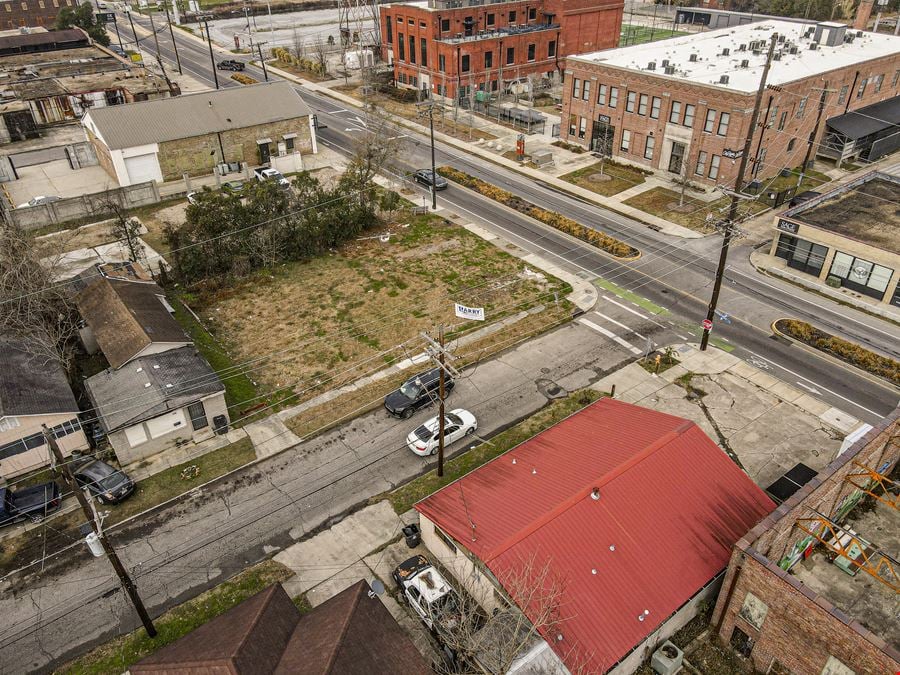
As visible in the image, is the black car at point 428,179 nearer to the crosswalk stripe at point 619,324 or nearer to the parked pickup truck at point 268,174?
the parked pickup truck at point 268,174

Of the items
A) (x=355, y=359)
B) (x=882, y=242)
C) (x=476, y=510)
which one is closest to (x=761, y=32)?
(x=882, y=242)

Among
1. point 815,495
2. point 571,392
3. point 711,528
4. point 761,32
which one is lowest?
point 571,392

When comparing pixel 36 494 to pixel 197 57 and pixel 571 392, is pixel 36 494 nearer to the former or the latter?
pixel 571 392

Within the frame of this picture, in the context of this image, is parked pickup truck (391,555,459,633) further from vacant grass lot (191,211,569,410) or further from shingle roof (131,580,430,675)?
vacant grass lot (191,211,569,410)

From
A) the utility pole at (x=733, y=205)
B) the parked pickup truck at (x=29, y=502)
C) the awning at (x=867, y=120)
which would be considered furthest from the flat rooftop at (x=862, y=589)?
the awning at (x=867, y=120)

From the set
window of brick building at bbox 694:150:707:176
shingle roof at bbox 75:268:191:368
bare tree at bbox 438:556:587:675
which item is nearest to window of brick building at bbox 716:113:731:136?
window of brick building at bbox 694:150:707:176

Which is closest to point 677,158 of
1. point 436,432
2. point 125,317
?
point 436,432
